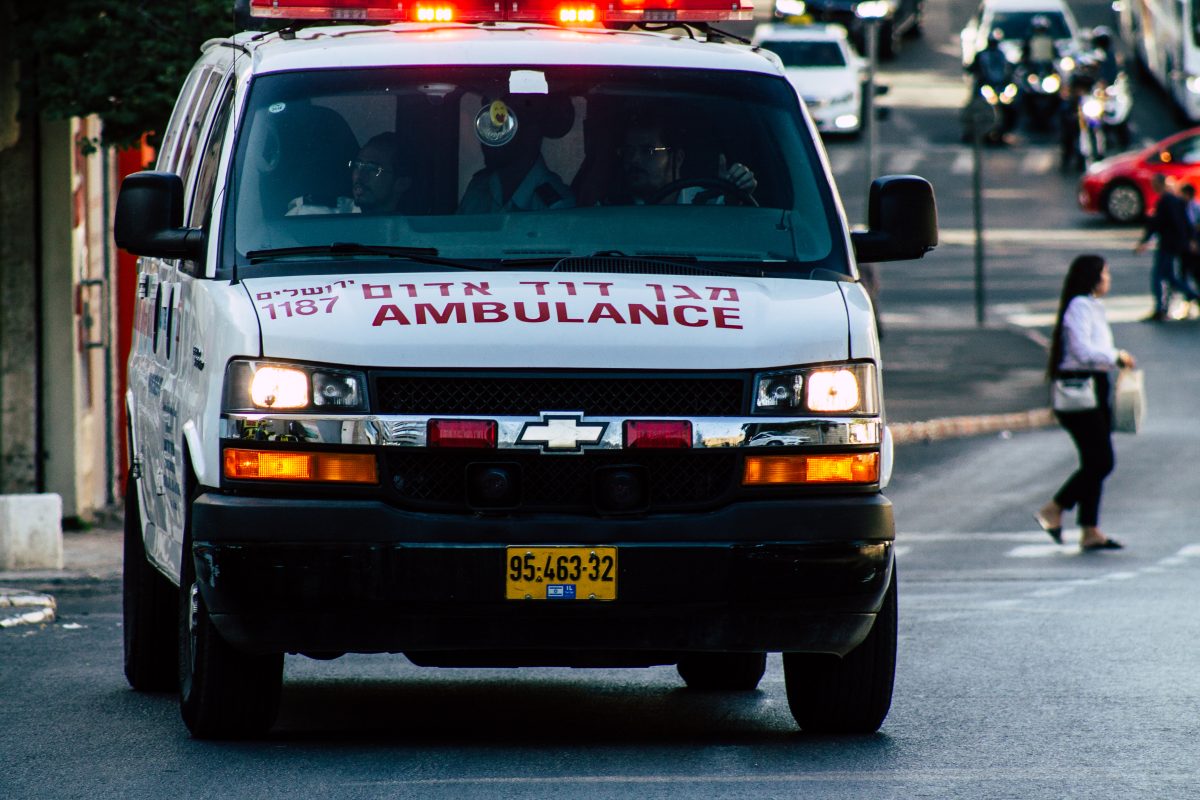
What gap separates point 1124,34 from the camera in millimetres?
60094

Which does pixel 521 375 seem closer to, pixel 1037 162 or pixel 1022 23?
pixel 1037 162

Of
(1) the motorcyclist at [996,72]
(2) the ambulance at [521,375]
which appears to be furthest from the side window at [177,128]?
(1) the motorcyclist at [996,72]

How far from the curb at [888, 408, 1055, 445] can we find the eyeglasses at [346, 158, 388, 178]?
14.3m

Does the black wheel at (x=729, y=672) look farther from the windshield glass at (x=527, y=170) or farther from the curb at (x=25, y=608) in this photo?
the curb at (x=25, y=608)

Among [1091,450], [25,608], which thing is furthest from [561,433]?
[1091,450]

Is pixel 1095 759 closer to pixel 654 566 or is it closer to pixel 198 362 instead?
pixel 654 566

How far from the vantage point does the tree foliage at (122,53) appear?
14969mm

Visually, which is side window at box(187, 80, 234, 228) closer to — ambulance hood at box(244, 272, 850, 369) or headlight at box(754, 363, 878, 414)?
ambulance hood at box(244, 272, 850, 369)

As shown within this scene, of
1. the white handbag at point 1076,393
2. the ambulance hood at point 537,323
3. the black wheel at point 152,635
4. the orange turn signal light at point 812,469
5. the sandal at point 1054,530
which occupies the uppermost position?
the ambulance hood at point 537,323

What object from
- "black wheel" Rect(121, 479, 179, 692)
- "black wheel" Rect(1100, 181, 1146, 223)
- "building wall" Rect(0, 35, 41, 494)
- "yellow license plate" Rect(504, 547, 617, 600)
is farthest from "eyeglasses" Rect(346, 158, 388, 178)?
"black wheel" Rect(1100, 181, 1146, 223)

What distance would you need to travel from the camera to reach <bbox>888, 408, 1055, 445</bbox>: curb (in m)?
22.7

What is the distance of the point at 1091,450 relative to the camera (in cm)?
1680

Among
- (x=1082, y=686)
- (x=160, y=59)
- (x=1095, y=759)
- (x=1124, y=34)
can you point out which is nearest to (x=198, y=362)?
(x=1095, y=759)

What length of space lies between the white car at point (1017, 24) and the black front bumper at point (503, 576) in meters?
41.4
